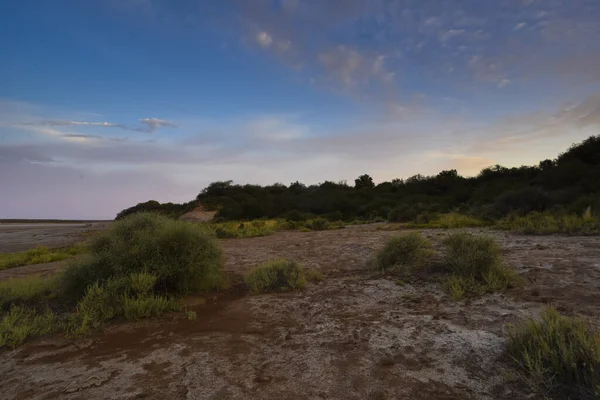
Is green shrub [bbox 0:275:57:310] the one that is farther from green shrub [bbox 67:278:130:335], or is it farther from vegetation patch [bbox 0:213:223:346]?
green shrub [bbox 67:278:130:335]

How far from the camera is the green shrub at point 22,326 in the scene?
399 cm

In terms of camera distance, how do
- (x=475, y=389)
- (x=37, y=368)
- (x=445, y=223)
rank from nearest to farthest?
(x=475, y=389), (x=37, y=368), (x=445, y=223)

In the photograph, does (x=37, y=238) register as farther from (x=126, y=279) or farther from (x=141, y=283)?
(x=141, y=283)

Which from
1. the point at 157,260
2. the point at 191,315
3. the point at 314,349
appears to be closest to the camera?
the point at 314,349

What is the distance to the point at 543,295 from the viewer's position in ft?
14.7

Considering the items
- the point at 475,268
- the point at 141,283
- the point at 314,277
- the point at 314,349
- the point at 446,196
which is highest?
the point at 446,196

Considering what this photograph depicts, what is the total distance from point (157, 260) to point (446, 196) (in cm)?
2919

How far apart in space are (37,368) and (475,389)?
395 cm

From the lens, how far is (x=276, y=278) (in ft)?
20.0

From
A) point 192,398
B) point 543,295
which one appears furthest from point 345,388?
point 543,295

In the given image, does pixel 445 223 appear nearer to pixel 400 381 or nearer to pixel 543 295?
pixel 543 295

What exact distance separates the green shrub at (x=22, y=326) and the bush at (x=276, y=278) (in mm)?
2822

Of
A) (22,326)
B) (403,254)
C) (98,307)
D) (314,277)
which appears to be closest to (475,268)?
(403,254)

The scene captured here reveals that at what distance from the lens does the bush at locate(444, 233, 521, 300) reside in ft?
15.8
